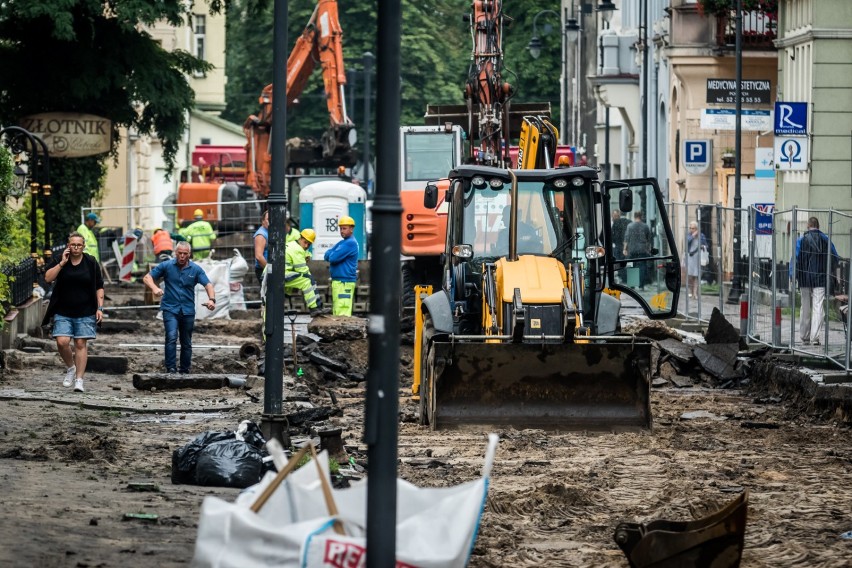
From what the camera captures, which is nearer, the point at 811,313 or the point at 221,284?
the point at 811,313

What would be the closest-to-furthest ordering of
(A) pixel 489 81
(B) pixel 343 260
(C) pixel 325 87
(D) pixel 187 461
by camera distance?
1. (D) pixel 187 461
2. (B) pixel 343 260
3. (A) pixel 489 81
4. (C) pixel 325 87

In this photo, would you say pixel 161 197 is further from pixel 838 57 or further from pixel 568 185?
pixel 568 185

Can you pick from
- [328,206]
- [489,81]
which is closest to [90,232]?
[328,206]

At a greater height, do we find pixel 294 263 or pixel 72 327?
pixel 294 263

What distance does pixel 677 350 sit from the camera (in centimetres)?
2125

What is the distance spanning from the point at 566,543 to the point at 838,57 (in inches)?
874

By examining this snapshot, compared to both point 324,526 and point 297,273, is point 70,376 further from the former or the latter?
point 324,526

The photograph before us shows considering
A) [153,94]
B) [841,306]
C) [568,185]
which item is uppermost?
[153,94]

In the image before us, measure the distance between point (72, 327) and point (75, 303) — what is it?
275 mm

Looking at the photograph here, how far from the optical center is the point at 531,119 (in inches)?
829

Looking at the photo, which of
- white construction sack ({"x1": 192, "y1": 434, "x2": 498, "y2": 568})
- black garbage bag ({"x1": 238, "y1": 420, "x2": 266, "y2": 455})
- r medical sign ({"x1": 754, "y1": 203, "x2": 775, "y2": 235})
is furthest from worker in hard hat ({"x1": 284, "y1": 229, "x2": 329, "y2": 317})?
white construction sack ({"x1": 192, "y1": 434, "x2": 498, "y2": 568})

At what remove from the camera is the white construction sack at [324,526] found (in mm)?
7004

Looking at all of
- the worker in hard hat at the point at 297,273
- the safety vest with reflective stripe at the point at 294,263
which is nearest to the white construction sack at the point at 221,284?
the worker in hard hat at the point at 297,273

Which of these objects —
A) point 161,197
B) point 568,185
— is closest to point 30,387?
point 568,185
